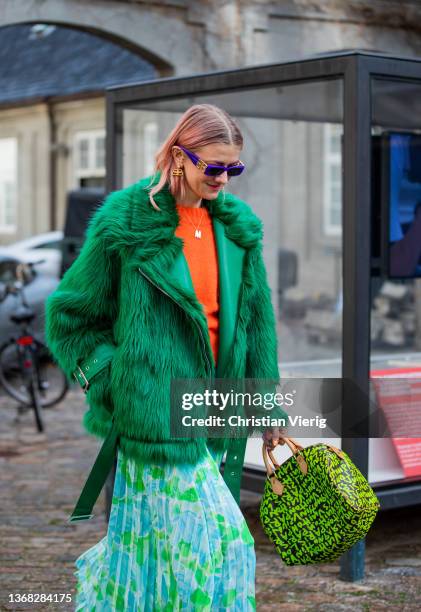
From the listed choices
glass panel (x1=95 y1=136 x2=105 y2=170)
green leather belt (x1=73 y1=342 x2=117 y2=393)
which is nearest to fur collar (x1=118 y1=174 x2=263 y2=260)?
green leather belt (x1=73 y1=342 x2=117 y2=393)

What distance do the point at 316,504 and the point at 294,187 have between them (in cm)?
2101

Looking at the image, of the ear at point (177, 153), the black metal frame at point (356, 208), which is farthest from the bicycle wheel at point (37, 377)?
the ear at point (177, 153)

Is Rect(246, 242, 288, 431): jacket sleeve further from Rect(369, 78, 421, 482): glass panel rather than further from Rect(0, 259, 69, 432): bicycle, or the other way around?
Rect(0, 259, 69, 432): bicycle

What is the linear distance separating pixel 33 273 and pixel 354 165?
25.7 feet

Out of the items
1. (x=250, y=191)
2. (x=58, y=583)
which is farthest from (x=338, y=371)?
(x=250, y=191)

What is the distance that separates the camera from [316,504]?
3795 millimetres

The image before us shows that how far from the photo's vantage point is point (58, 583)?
5.50 m

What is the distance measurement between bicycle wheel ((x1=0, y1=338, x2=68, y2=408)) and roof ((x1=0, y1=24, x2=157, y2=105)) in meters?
15.9

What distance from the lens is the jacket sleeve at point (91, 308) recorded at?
3727 mm

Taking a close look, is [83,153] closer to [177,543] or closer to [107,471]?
[107,471]

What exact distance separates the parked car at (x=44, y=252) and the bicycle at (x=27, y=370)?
2.30 meters

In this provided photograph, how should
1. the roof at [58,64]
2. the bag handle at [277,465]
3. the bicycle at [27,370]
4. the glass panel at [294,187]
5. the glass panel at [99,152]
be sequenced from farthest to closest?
1. the glass panel at [99,152]
2. the roof at [58,64]
3. the bicycle at [27,370]
4. the glass panel at [294,187]
5. the bag handle at [277,465]

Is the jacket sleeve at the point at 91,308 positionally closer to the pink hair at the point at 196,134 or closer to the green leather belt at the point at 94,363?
the green leather belt at the point at 94,363

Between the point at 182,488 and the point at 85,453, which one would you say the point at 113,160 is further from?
the point at 182,488
